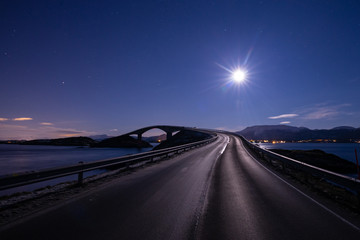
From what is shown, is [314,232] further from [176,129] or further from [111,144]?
[111,144]

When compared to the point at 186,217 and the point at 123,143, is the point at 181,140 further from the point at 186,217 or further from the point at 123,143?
the point at 123,143

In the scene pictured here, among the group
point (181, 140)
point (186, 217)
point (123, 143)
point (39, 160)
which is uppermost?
point (181, 140)

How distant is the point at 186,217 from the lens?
3893 millimetres

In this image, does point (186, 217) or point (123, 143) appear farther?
point (123, 143)

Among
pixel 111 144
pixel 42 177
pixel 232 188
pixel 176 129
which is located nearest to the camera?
pixel 42 177

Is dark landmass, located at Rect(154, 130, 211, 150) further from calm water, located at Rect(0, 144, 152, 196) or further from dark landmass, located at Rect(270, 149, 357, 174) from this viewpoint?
dark landmass, located at Rect(270, 149, 357, 174)

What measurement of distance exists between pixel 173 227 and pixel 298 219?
287 cm

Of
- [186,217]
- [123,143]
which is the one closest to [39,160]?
[186,217]

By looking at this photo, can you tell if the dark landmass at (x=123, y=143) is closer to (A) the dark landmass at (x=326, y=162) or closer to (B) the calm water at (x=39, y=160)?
(B) the calm water at (x=39, y=160)

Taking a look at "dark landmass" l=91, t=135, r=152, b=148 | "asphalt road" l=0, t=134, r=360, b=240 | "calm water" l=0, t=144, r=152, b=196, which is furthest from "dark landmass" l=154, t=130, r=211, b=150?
"asphalt road" l=0, t=134, r=360, b=240

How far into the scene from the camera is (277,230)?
338cm

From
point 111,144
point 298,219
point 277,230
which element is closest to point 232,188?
point 298,219

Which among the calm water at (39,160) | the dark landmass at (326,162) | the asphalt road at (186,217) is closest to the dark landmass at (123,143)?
the calm water at (39,160)

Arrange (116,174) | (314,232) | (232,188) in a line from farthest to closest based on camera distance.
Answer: (116,174), (232,188), (314,232)
